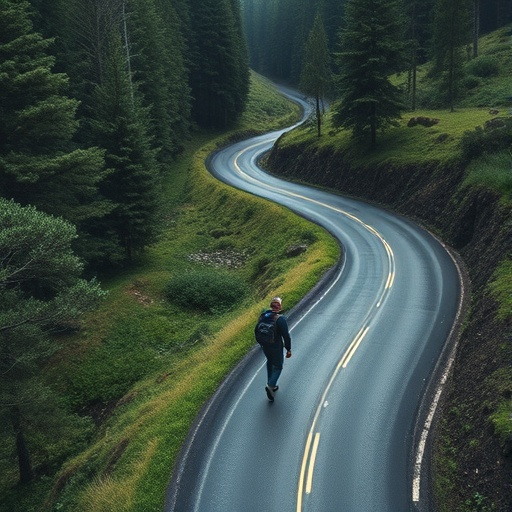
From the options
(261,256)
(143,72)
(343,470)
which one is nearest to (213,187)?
(143,72)

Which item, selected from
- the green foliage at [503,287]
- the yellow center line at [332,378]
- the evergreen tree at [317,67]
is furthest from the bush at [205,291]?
the evergreen tree at [317,67]

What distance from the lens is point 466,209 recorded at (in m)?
26.4

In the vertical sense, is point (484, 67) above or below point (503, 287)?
above

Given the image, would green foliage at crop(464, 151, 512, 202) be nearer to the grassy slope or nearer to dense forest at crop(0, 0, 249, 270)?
the grassy slope

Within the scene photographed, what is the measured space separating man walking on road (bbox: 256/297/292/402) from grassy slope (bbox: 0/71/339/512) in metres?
2.50

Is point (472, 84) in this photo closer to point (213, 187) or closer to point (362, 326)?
point (213, 187)

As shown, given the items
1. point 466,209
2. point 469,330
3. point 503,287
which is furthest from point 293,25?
point 469,330

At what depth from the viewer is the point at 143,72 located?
43.8m

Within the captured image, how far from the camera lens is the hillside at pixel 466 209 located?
34.4ft

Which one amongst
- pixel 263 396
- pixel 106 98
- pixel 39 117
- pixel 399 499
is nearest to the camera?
pixel 399 499

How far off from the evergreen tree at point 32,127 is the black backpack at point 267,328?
12573 millimetres

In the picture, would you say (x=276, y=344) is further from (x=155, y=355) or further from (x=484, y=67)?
(x=484, y=67)

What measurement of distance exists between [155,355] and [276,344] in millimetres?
10503

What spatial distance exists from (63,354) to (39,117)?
34.3 ft
